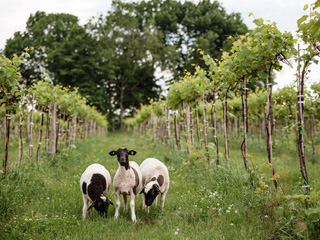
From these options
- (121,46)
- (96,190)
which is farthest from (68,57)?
(96,190)

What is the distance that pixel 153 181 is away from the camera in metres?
5.93

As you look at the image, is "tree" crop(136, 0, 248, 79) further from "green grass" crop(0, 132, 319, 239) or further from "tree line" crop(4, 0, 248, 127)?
"green grass" crop(0, 132, 319, 239)

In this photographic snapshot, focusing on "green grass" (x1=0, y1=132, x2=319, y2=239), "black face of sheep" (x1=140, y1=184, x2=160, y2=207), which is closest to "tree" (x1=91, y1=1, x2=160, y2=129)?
"green grass" (x1=0, y1=132, x2=319, y2=239)

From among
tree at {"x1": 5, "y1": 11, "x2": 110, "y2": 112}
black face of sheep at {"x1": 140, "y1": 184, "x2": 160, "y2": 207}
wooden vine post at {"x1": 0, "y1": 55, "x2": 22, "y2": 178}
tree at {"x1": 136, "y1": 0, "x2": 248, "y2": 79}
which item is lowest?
black face of sheep at {"x1": 140, "y1": 184, "x2": 160, "y2": 207}

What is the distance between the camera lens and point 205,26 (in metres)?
48.1

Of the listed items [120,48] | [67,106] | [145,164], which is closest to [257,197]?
[145,164]

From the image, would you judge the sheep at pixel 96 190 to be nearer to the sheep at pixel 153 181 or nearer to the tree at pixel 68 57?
the sheep at pixel 153 181

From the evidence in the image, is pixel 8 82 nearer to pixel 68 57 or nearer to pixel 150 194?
pixel 150 194

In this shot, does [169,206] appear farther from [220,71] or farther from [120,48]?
[120,48]

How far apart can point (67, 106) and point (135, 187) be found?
912 cm

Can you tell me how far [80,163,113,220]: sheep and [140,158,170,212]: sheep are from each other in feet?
2.68

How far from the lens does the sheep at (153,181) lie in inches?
223

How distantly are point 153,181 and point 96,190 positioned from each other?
1.27 m

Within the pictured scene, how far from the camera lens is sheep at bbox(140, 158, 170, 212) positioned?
5.66 m
